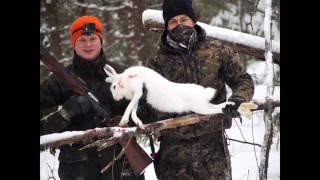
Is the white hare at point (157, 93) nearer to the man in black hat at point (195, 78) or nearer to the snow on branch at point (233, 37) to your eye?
the man in black hat at point (195, 78)

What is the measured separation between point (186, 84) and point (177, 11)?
34 centimetres

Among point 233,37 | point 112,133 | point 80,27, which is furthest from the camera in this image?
point 233,37

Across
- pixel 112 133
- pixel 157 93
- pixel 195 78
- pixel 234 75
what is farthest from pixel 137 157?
pixel 234 75

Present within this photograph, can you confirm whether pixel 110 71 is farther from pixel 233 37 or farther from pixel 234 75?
pixel 233 37

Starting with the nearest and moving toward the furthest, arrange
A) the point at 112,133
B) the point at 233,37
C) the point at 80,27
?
the point at 112,133, the point at 80,27, the point at 233,37

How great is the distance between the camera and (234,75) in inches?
82.6

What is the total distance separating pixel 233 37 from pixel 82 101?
2.82 feet

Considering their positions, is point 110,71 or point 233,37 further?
point 233,37

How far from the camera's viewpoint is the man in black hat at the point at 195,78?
2.09m

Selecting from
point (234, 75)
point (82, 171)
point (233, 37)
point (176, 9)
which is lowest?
point (82, 171)
